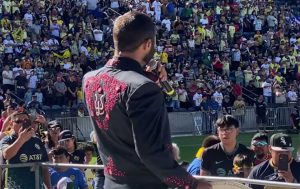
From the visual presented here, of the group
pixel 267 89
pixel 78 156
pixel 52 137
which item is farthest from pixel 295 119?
pixel 78 156

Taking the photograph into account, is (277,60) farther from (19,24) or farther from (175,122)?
(19,24)

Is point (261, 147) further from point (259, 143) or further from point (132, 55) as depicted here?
point (132, 55)

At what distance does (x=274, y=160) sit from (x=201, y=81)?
24.4m

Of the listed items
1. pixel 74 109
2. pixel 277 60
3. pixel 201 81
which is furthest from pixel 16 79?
pixel 277 60

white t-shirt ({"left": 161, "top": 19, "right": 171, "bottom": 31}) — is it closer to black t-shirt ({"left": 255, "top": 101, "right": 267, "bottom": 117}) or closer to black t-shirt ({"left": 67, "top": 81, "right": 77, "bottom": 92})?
black t-shirt ({"left": 255, "top": 101, "right": 267, "bottom": 117})

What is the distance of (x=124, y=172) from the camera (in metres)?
3.57

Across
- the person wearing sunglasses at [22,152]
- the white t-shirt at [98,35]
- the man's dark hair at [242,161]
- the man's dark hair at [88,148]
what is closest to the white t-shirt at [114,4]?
the white t-shirt at [98,35]

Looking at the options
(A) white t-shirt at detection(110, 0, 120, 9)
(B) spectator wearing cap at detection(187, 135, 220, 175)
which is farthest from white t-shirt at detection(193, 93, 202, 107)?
(B) spectator wearing cap at detection(187, 135, 220, 175)

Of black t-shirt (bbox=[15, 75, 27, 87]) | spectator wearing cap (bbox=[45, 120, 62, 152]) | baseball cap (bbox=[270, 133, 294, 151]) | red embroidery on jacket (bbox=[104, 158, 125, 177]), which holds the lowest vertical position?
black t-shirt (bbox=[15, 75, 27, 87])

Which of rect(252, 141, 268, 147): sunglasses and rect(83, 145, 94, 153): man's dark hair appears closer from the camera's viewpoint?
rect(252, 141, 268, 147): sunglasses

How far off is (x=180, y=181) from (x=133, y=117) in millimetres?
358

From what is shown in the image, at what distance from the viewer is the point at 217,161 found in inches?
279

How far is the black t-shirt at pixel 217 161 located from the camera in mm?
7031

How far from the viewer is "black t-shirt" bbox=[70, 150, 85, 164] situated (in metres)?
9.14
